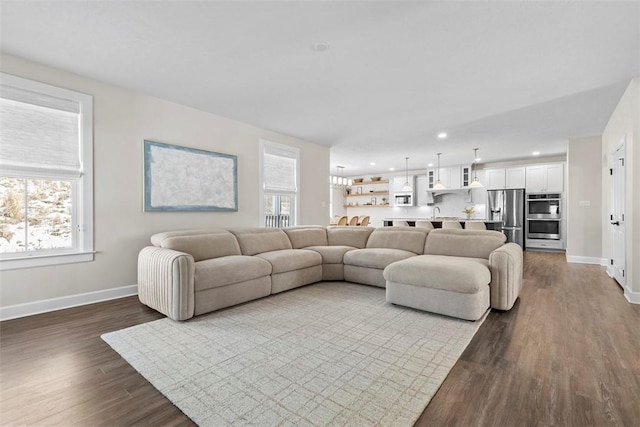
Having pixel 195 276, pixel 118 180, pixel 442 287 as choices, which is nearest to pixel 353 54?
pixel 442 287

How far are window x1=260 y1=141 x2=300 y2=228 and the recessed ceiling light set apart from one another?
9.35ft

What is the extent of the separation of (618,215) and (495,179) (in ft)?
15.0

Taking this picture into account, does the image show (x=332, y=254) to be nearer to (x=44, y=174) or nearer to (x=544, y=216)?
(x=44, y=174)

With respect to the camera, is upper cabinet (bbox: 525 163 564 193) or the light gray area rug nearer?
the light gray area rug

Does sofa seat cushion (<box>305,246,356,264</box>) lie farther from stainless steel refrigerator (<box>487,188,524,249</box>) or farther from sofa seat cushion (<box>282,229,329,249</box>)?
stainless steel refrigerator (<box>487,188,524,249</box>)

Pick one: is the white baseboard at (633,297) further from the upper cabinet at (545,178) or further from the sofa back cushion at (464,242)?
the upper cabinet at (545,178)

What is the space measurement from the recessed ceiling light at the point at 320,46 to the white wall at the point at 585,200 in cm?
631

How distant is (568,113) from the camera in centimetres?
469

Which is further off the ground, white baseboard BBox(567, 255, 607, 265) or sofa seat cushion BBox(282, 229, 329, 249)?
sofa seat cushion BBox(282, 229, 329, 249)

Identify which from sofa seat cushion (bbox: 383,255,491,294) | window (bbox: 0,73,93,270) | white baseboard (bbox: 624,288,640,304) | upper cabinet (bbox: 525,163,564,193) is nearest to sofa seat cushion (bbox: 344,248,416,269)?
sofa seat cushion (bbox: 383,255,491,294)

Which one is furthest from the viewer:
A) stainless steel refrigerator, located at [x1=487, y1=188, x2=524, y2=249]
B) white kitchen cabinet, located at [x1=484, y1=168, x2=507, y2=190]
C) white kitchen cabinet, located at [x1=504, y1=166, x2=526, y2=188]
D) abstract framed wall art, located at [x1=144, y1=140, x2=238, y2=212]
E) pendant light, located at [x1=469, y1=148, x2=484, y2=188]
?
white kitchen cabinet, located at [x1=484, y1=168, x2=507, y2=190]

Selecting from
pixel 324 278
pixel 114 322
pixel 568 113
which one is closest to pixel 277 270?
pixel 324 278

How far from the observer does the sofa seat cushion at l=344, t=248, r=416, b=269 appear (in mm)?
4066

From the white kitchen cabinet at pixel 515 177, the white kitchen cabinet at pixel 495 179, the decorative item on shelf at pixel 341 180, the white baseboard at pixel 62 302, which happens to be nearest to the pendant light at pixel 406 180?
the decorative item on shelf at pixel 341 180
